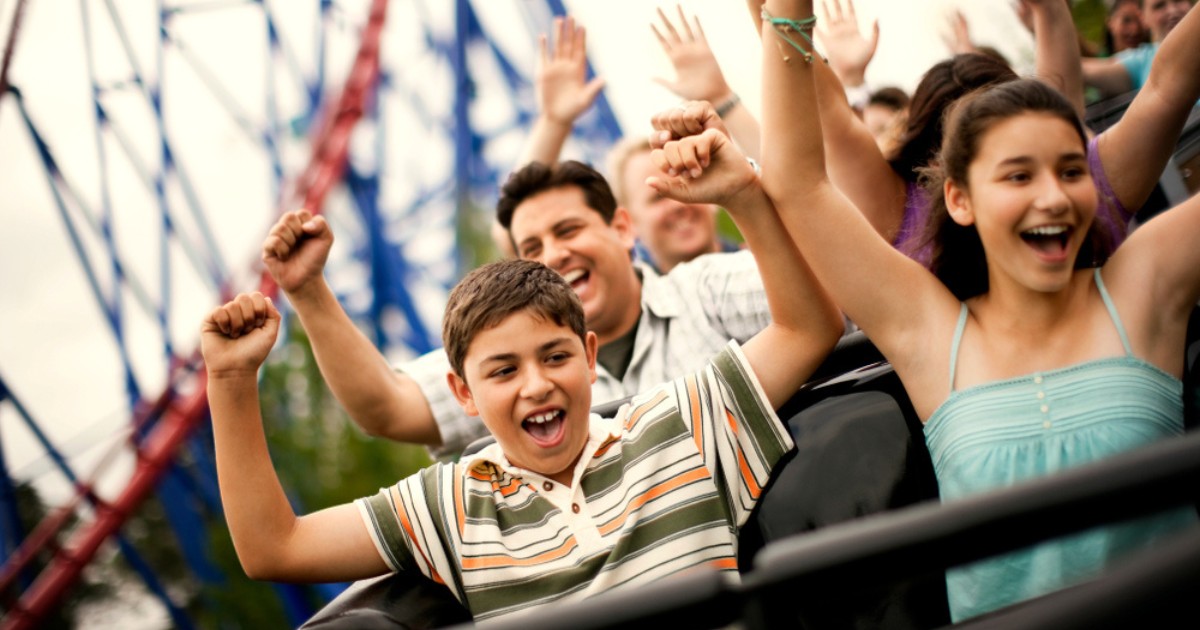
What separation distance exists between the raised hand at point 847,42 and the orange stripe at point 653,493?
51.6 inches

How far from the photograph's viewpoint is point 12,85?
15.7 ft

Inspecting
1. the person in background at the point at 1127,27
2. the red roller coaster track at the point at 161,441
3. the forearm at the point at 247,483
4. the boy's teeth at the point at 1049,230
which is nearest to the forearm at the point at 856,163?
the boy's teeth at the point at 1049,230

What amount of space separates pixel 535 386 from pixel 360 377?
1.87 feet

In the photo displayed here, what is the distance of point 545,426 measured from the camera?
127 cm

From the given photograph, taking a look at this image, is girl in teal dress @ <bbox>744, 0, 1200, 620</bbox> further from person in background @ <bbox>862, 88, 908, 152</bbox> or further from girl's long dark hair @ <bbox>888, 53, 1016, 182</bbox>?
person in background @ <bbox>862, 88, 908, 152</bbox>

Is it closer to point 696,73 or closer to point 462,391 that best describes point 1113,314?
point 462,391

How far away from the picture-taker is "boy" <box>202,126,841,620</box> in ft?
3.97

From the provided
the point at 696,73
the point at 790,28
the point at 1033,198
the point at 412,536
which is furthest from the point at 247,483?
the point at 696,73

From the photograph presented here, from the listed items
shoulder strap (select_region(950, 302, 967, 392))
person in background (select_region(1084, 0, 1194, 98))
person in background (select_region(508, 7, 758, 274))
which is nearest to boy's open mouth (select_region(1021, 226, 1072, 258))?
shoulder strap (select_region(950, 302, 967, 392))

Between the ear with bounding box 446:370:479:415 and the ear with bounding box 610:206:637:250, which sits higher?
the ear with bounding box 610:206:637:250

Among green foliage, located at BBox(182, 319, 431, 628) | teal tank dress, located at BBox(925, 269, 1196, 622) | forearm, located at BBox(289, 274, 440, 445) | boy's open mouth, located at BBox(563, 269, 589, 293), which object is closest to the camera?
teal tank dress, located at BBox(925, 269, 1196, 622)

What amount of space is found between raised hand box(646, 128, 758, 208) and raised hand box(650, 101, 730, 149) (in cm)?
2

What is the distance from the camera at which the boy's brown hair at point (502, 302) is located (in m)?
1.29

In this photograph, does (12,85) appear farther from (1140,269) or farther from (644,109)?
(1140,269)
